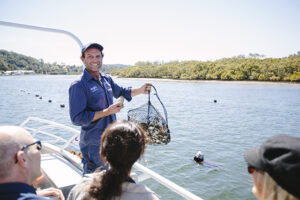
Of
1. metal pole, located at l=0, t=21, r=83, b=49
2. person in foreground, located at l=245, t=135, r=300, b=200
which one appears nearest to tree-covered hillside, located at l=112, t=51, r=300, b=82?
metal pole, located at l=0, t=21, r=83, b=49

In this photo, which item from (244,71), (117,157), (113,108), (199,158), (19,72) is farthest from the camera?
(19,72)

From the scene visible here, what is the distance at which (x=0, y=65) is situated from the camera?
128 metres

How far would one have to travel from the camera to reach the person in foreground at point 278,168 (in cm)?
86

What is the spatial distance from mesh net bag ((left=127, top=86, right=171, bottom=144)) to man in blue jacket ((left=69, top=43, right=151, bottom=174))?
339mm

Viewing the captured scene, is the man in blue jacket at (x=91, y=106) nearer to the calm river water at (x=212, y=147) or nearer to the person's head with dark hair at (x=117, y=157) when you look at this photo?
the calm river water at (x=212, y=147)

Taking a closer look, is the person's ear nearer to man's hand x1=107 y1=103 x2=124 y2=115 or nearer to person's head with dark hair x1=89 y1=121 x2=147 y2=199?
person's head with dark hair x1=89 y1=121 x2=147 y2=199

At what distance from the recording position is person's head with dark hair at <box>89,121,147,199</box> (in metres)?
1.28

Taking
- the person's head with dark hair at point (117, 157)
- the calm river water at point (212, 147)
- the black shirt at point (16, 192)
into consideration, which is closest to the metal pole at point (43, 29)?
the calm river water at point (212, 147)

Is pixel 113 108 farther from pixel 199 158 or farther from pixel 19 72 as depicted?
pixel 19 72

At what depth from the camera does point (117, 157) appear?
4.31 ft

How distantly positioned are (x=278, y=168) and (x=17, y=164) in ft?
4.11

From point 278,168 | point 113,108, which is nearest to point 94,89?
point 113,108

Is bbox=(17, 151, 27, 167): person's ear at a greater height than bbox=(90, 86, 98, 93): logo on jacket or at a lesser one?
lesser

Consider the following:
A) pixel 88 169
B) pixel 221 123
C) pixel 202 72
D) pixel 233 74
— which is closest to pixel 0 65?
pixel 202 72
